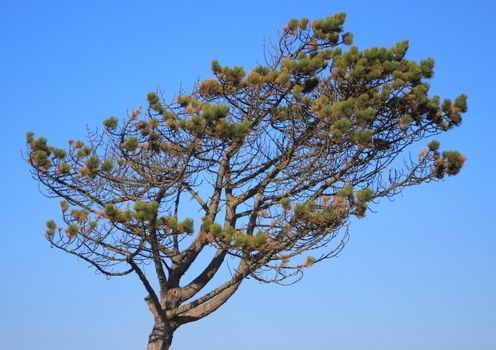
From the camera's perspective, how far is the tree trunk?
1005 cm

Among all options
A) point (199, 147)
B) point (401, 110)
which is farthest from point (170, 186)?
point (401, 110)

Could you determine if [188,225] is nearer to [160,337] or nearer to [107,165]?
[107,165]

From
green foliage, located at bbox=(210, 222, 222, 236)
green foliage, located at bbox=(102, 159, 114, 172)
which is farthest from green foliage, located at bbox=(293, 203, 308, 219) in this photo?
green foliage, located at bbox=(102, 159, 114, 172)

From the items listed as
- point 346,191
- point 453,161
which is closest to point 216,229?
point 346,191

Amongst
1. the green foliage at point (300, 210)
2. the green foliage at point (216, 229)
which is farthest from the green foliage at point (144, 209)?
the green foliage at point (300, 210)

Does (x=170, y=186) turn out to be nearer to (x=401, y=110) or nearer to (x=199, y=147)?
(x=199, y=147)

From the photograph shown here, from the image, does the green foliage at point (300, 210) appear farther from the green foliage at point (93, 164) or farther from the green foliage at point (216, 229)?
the green foliage at point (93, 164)

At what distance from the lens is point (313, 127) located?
1038 centimetres

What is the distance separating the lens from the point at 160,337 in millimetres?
10078

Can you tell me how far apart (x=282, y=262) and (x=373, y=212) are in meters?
1.45

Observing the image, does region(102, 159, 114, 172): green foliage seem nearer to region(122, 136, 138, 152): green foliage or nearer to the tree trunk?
region(122, 136, 138, 152): green foliage

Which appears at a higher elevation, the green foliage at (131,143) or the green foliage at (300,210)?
the green foliage at (131,143)

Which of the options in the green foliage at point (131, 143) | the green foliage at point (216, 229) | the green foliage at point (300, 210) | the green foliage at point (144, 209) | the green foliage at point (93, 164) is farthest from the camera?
the green foliage at point (131, 143)

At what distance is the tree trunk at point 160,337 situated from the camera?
1005 cm
